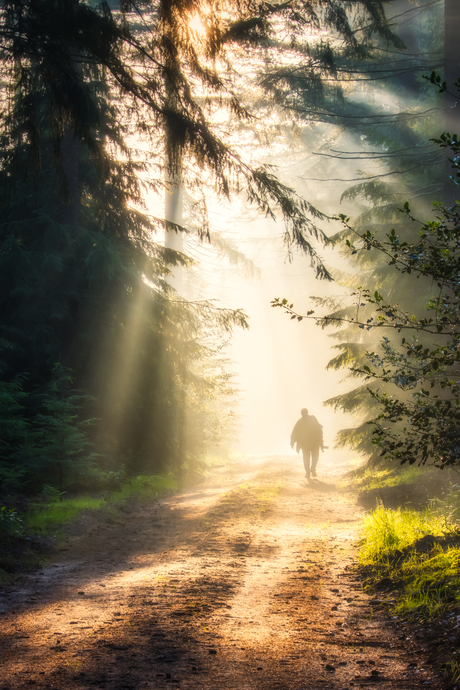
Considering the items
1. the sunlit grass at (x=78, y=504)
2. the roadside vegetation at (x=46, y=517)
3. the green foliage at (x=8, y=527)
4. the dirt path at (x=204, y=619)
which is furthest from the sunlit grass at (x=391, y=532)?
the sunlit grass at (x=78, y=504)

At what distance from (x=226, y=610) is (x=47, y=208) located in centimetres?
1147

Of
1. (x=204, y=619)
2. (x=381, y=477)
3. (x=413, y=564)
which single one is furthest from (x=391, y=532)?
(x=381, y=477)

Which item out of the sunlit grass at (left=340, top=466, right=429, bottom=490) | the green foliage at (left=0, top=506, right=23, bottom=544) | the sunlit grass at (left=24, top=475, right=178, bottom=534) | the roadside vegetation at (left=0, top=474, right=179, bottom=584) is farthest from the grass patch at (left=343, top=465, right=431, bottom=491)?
the green foliage at (left=0, top=506, right=23, bottom=544)

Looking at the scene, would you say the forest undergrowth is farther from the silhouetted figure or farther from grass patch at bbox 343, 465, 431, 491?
the silhouetted figure

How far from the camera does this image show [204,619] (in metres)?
4.11

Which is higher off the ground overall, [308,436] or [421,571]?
[308,436]

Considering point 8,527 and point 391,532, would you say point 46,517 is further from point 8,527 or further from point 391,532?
point 391,532

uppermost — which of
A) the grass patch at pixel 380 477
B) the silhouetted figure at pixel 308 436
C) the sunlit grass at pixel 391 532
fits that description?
the silhouetted figure at pixel 308 436

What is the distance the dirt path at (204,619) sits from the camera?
309 centimetres

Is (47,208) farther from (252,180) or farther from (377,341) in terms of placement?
(377,341)

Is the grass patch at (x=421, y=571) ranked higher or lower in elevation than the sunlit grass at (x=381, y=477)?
higher

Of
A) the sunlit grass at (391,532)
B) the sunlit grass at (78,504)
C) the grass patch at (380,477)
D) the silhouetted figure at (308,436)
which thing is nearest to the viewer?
the sunlit grass at (391,532)

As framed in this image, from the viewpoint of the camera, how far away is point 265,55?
39.0 ft

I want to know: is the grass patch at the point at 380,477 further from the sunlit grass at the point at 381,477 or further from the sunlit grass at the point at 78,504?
the sunlit grass at the point at 78,504
